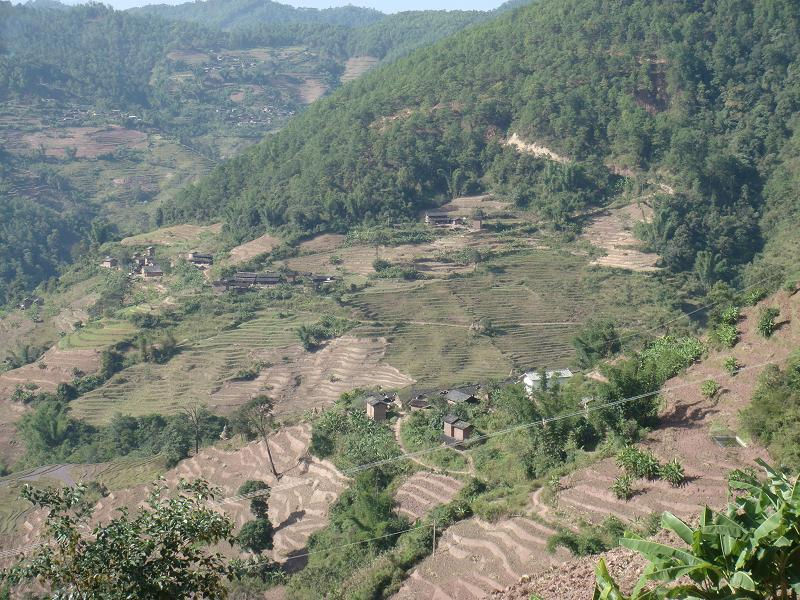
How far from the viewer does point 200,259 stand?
38.7 metres

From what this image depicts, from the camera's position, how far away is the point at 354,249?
1464 inches

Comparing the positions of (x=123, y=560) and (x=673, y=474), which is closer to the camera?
(x=123, y=560)

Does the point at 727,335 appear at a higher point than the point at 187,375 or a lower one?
higher

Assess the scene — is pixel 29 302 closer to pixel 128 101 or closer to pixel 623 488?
pixel 623 488

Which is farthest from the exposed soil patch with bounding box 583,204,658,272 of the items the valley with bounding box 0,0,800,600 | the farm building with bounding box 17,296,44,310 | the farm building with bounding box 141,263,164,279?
the farm building with bounding box 17,296,44,310

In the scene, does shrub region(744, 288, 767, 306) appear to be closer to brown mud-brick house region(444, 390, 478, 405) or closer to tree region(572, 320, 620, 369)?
tree region(572, 320, 620, 369)

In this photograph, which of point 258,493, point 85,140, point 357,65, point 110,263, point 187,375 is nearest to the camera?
point 258,493

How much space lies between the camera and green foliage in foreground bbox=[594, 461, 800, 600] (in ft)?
13.6

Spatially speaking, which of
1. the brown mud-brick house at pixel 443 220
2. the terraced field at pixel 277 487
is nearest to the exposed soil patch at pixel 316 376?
the terraced field at pixel 277 487

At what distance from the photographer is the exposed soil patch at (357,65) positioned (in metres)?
108

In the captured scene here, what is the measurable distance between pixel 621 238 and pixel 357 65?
84911 mm

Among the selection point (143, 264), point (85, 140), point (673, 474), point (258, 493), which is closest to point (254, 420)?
point (258, 493)

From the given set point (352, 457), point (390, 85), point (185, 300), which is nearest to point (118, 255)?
point (185, 300)

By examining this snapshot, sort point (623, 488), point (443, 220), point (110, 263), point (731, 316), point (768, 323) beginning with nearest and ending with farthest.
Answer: point (623, 488), point (768, 323), point (731, 316), point (443, 220), point (110, 263)
